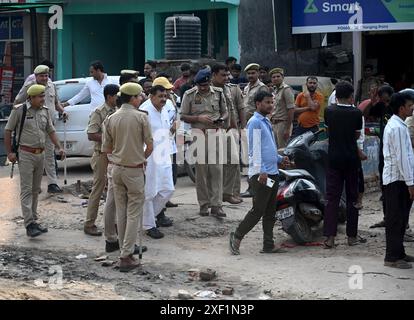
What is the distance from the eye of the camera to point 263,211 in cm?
863

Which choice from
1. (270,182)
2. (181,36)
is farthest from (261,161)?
(181,36)

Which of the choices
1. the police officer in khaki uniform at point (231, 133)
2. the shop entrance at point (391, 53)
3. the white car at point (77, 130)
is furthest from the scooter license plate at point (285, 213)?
the shop entrance at point (391, 53)

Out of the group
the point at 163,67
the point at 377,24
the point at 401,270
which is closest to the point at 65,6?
the point at 163,67

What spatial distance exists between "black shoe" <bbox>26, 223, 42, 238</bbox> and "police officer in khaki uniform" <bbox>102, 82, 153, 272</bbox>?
177 cm

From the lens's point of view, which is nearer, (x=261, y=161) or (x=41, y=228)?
(x=261, y=161)

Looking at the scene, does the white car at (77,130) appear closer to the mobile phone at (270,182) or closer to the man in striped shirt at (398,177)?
the mobile phone at (270,182)

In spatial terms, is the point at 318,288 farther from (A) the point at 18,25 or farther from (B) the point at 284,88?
(A) the point at 18,25

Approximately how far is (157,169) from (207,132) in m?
1.33

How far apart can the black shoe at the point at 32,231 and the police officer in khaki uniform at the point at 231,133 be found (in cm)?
277

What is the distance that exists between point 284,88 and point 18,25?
11.9 metres

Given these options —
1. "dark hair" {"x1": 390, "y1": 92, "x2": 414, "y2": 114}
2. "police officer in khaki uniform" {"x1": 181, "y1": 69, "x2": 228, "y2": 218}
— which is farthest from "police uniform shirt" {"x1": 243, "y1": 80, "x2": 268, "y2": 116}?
"dark hair" {"x1": 390, "y1": 92, "x2": 414, "y2": 114}

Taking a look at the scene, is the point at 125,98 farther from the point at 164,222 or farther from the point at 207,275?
the point at 164,222

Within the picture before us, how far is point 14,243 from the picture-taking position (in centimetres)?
943

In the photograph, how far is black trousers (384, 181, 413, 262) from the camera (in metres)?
7.87
